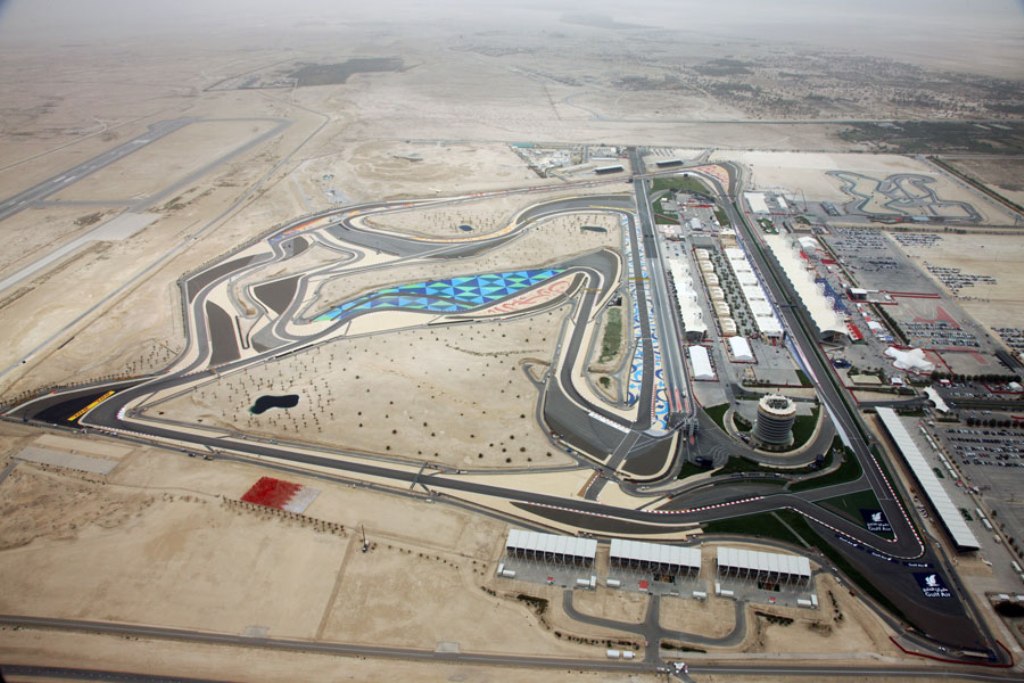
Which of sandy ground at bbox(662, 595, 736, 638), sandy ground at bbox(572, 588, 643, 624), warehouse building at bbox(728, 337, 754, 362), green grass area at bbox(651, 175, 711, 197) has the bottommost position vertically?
sandy ground at bbox(572, 588, 643, 624)

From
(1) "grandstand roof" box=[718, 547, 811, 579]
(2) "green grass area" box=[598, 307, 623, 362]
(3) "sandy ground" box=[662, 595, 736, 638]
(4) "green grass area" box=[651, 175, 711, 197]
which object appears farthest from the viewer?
(4) "green grass area" box=[651, 175, 711, 197]

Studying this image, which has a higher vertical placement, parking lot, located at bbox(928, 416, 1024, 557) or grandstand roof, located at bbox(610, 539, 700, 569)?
parking lot, located at bbox(928, 416, 1024, 557)

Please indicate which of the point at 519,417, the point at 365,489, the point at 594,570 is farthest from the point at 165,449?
the point at 594,570

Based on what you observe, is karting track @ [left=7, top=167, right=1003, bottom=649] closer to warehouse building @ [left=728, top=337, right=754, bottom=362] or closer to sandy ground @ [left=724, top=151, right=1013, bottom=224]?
warehouse building @ [left=728, top=337, right=754, bottom=362]

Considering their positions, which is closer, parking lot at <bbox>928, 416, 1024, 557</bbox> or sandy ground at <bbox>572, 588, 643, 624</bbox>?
sandy ground at <bbox>572, 588, 643, 624</bbox>

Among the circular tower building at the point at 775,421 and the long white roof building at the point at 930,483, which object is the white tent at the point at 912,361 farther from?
the circular tower building at the point at 775,421

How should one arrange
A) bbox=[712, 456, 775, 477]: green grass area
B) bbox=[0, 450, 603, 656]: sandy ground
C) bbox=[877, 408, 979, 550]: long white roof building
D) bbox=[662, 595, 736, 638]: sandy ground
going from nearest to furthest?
bbox=[662, 595, 736, 638]: sandy ground
bbox=[0, 450, 603, 656]: sandy ground
bbox=[877, 408, 979, 550]: long white roof building
bbox=[712, 456, 775, 477]: green grass area

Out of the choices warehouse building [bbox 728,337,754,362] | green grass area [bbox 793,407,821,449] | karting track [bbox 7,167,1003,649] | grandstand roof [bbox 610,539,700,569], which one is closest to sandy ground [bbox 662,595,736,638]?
grandstand roof [bbox 610,539,700,569]
